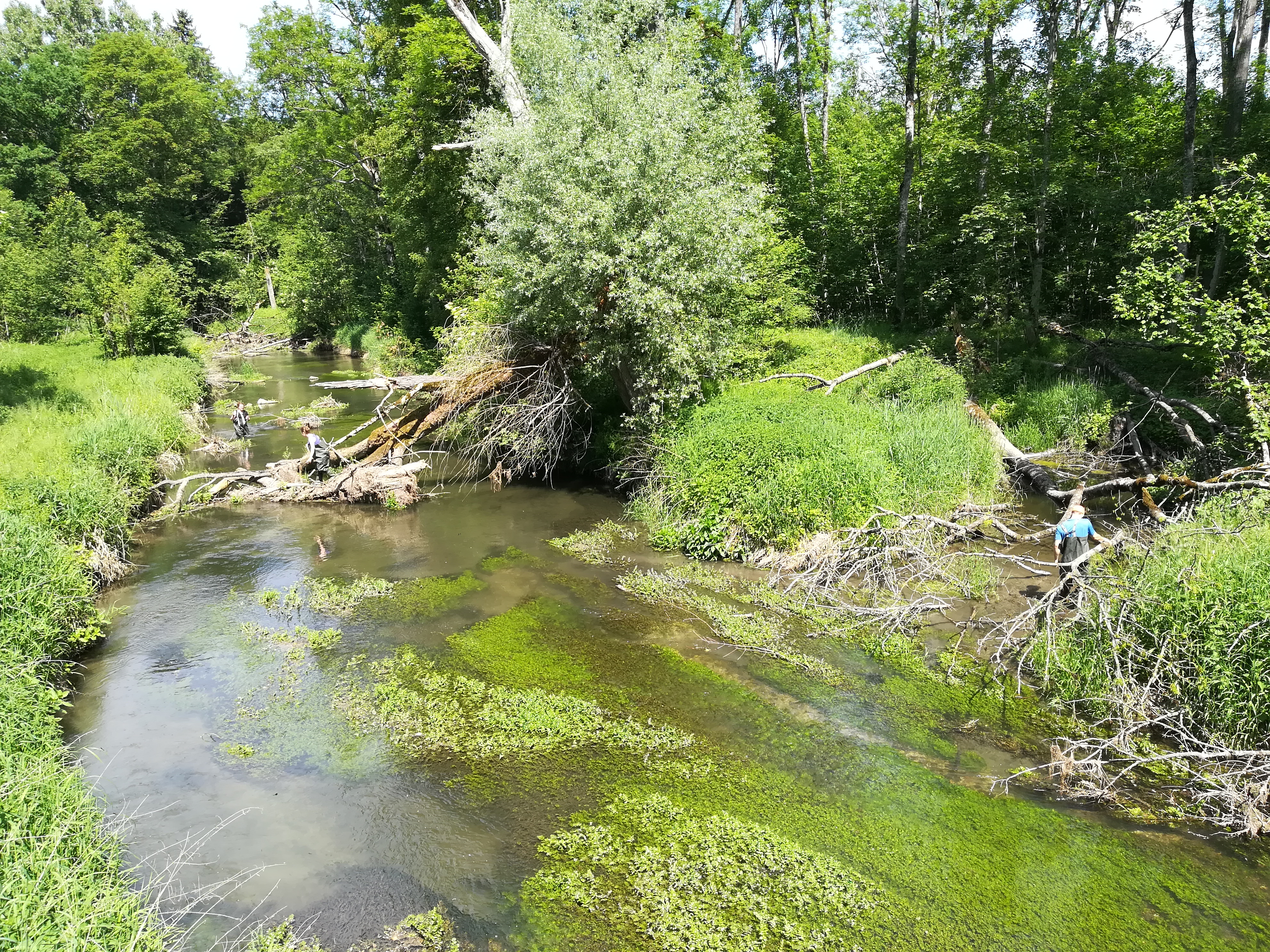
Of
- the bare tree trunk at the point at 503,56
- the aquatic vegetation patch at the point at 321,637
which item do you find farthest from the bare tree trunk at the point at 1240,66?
the aquatic vegetation patch at the point at 321,637

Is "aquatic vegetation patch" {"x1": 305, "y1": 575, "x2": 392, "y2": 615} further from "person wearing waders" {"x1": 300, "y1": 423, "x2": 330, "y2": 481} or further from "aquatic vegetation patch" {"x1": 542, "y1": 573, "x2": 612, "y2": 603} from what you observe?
"person wearing waders" {"x1": 300, "y1": 423, "x2": 330, "y2": 481}

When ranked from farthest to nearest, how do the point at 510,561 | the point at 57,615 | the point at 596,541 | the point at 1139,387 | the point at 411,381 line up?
the point at 411,381 < the point at 1139,387 < the point at 596,541 < the point at 510,561 < the point at 57,615

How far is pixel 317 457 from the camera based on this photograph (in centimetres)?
1669

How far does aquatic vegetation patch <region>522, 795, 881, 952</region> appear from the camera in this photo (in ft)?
18.1

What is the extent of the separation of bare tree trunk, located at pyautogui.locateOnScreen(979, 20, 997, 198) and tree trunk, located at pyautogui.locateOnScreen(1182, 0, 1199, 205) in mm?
4431

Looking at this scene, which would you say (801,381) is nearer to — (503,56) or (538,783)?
(503,56)

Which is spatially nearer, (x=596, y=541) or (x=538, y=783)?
(x=538, y=783)

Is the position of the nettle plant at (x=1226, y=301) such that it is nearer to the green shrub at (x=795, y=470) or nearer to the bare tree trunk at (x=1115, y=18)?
the green shrub at (x=795, y=470)

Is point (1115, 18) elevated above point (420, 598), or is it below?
above

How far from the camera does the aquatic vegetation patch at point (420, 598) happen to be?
36.6 feet

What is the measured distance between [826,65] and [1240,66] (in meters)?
15.3

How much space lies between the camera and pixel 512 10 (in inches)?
715

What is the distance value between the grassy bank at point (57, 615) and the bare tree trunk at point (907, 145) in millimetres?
21891

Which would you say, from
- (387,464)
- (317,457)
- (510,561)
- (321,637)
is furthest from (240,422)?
(321,637)
